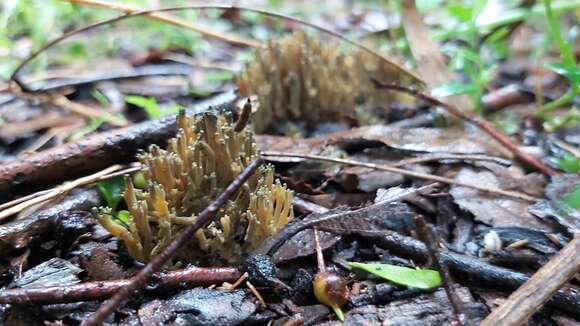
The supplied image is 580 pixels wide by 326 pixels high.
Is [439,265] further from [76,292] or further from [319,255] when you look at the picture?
[76,292]

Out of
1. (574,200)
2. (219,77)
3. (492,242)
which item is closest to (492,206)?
(492,242)

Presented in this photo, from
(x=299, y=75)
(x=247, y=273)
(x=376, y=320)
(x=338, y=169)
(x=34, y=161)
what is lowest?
(x=376, y=320)

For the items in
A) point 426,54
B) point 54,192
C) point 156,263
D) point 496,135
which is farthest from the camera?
point 426,54

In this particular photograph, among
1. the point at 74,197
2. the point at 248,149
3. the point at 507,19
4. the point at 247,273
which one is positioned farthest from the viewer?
the point at 507,19

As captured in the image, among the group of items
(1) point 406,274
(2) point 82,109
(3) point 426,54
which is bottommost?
(1) point 406,274

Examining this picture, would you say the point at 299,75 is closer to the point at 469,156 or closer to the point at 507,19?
the point at 469,156

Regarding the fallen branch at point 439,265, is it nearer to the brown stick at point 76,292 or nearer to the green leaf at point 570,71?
the brown stick at point 76,292

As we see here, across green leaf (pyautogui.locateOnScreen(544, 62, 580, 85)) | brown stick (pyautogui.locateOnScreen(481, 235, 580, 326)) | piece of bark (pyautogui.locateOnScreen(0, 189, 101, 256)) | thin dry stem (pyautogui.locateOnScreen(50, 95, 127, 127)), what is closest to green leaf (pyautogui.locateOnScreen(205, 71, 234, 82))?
thin dry stem (pyautogui.locateOnScreen(50, 95, 127, 127))

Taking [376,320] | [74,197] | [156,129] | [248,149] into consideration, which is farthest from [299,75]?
[376,320]
